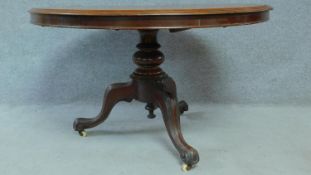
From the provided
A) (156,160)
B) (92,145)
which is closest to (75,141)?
(92,145)

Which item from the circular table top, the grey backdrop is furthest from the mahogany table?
the grey backdrop

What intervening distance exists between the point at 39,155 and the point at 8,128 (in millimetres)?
353

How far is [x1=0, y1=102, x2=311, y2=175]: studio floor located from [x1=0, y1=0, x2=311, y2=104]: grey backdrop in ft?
0.24

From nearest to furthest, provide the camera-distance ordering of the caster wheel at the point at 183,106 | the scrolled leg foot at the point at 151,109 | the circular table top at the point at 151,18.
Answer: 1. the circular table top at the point at 151,18
2. the scrolled leg foot at the point at 151,109
3. the caster wheel at the point at 183,106

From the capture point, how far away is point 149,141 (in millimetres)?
1526

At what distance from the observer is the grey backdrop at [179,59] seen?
1886 millimetres

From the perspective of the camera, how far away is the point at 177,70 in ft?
6.44

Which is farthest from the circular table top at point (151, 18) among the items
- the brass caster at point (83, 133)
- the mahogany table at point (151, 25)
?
the brass caster at point (83, 133)

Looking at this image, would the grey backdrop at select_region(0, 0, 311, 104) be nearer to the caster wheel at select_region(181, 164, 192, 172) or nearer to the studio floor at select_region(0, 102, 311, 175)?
the studio floor at select_region(0, 102, 311, 175)

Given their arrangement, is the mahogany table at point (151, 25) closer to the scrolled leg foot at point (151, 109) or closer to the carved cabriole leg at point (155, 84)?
the carved cabriole leg at point (155, 84)

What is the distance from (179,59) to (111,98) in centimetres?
53

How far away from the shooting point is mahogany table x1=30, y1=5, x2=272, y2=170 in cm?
101

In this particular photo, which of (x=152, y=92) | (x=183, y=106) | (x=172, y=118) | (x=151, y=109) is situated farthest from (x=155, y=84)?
(x=183, y=106)

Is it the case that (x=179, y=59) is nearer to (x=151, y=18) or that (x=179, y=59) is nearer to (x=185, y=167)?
(x=185, y=167)
